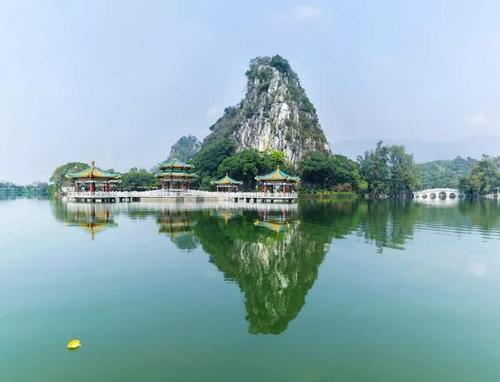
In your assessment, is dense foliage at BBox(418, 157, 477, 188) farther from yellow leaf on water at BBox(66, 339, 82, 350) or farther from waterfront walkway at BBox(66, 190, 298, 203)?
yellow leaf on water at BBox(66, 339, 82, 350)

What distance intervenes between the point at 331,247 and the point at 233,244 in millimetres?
4836

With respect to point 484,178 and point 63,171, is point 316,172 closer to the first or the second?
point 484,178

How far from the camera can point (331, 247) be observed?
729 inches

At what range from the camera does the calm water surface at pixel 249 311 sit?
22.8 feet

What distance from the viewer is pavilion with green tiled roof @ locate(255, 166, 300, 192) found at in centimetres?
5731

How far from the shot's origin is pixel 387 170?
84188mm

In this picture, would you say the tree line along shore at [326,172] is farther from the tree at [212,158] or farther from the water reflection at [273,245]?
the water reflection at [273,245]

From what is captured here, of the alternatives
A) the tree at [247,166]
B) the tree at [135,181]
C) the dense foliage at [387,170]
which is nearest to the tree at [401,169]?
the dense foliage at [387,170]

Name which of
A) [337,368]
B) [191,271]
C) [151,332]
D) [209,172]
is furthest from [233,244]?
[209,172]

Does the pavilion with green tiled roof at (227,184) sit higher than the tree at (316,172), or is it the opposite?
the tree at (316,172)

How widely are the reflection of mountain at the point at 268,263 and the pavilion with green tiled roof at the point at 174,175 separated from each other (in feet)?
121

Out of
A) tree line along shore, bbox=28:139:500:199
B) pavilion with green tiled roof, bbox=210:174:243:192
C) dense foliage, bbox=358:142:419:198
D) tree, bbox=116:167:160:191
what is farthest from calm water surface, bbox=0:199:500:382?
dense foliage, bbox=358:142:419:198

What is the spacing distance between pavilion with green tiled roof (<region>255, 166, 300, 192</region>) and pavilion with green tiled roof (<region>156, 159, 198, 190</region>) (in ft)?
40.0

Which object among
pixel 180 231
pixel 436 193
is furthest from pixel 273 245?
pixel 436 193
